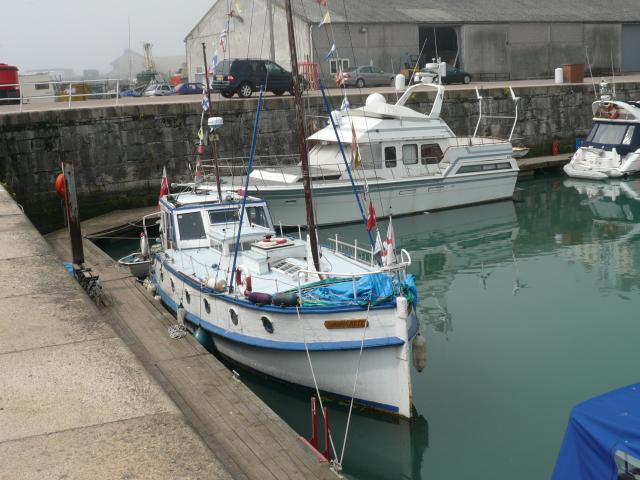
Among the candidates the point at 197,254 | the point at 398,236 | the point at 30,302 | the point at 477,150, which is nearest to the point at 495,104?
the point at 477,150

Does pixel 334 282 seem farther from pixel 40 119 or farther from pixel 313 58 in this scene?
pixel 313 58

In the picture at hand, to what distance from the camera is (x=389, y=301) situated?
9812 millimetres

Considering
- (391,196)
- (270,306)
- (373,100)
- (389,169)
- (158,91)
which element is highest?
(158,91)

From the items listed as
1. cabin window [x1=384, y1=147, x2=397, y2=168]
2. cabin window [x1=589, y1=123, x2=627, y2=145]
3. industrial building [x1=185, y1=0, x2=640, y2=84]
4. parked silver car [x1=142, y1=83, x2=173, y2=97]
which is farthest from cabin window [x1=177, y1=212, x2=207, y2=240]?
parked silver car [x1=142, y1=83, x2=173, y2=97]

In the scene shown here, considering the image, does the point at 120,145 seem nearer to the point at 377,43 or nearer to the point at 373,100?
the point at 373,100

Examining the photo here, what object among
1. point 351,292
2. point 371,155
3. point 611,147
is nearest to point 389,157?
point 371,155

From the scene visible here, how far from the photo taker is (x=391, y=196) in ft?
75.4

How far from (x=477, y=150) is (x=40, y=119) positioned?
12.7 meters

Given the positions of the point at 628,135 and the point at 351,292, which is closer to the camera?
the point at 351,292

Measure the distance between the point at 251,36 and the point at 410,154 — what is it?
827 inches

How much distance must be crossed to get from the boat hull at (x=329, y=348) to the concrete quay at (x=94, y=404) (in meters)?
0.87

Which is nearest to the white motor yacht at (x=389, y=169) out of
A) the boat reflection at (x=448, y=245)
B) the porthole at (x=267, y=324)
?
the boat reflection at (x=448, y=245)

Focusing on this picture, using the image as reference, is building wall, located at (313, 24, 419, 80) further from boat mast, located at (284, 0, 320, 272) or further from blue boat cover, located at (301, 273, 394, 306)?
blue boat cover, located at (301, 273, 394, 306)

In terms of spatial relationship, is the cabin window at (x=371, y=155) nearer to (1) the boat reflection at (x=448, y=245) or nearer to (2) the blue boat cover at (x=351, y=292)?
(1) the boat reflection at (x=448, y=245)
